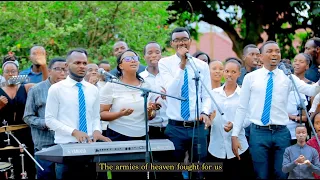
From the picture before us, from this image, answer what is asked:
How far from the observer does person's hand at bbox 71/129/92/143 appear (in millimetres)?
6266

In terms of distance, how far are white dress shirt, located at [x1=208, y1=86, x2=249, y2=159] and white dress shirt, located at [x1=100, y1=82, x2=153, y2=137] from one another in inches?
Answer: 42.0

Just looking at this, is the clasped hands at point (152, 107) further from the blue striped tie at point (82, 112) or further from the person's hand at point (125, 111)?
the blue striped tie at point (82, 112)

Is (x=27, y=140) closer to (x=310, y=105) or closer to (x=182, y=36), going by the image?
(x=182, y=36)

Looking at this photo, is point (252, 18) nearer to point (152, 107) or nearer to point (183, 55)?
point (152, 107)

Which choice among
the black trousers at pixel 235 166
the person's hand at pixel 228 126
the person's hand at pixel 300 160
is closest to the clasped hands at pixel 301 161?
the person's hand at pixel 300 160

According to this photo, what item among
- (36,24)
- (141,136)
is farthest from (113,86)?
(36,24)

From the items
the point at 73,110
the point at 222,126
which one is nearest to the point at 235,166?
the point at 222,126

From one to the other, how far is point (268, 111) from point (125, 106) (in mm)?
1749

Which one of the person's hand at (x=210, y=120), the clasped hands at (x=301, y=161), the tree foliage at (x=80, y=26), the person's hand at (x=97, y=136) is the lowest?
the clasped hands at (x=301, y=161)

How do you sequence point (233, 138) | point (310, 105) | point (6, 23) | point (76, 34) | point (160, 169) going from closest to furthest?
1. point (160, 169)
2. point (233, 138)
3. point (310, 105)
4. point (6, 23)
5. point (76, 34)

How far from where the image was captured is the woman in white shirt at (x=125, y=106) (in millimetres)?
7125

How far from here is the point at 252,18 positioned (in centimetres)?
1645

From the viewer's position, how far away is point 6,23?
11.4 meters

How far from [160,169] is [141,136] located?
1.06m
